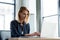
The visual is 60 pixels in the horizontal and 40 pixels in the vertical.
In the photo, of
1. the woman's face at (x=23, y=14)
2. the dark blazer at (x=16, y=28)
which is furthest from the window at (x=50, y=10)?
the woman's face at (x=23, y=14)

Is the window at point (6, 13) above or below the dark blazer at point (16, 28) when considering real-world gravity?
above

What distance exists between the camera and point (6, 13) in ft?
12.1

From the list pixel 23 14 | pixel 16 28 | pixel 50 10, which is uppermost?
pixel 50 10

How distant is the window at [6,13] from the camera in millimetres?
3623

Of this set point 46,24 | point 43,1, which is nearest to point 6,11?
point 43,1

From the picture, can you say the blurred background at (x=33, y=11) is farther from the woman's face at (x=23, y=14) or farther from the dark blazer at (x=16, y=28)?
the woman's face at (x=23, y=14)

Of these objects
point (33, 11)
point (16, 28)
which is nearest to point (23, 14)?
point (16, 28)

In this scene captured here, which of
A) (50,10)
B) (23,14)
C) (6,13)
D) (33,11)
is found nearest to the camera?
(23,14)

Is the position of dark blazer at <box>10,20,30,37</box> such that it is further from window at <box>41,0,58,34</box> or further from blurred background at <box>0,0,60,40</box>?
blurred background at <box>0,0,60,40</box>

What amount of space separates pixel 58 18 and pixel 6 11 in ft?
4.55

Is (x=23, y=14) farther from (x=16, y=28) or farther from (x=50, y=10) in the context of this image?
(x=50, y=10)

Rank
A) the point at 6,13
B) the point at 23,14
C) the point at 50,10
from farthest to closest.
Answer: the point at 6,13 < the point at 50,10 < the point at 23,14

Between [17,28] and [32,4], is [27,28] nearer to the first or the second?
[17,28]

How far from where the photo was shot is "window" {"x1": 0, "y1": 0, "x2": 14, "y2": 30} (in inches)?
143
